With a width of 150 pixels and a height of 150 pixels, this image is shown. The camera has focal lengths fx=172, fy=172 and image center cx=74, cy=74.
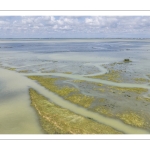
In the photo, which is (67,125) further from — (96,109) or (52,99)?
(52,99)

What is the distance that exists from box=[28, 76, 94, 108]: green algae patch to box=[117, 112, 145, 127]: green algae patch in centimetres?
455

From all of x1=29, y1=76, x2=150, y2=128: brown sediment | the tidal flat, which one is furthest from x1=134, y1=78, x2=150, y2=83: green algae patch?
x1=29, y1=76, x2=150, y2=128: brown sediment

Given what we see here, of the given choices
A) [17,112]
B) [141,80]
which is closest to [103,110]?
[17,112]


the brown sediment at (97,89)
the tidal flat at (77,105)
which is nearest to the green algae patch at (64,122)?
the tidal flat at (77,105)

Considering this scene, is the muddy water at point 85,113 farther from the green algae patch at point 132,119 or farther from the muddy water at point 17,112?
the muddy water at point 17,112

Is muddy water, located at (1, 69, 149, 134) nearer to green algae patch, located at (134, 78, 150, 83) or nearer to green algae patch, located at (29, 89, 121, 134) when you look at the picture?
green algae patch, located at (29, 89, 121, 134)

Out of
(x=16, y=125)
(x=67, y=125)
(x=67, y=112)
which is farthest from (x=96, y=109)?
(x=16, y=125)

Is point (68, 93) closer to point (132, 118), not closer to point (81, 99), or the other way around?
point (81, 99)

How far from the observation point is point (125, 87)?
27.3m

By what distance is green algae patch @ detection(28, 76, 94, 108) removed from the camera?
22.2 meters

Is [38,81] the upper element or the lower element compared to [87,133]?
lower

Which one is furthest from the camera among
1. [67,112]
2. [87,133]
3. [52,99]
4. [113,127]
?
[52,99]

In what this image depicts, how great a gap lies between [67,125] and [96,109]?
4.91 meters

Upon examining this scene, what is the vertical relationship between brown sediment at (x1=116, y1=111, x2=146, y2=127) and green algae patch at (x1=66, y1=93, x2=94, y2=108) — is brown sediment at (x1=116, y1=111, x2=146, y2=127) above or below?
above
